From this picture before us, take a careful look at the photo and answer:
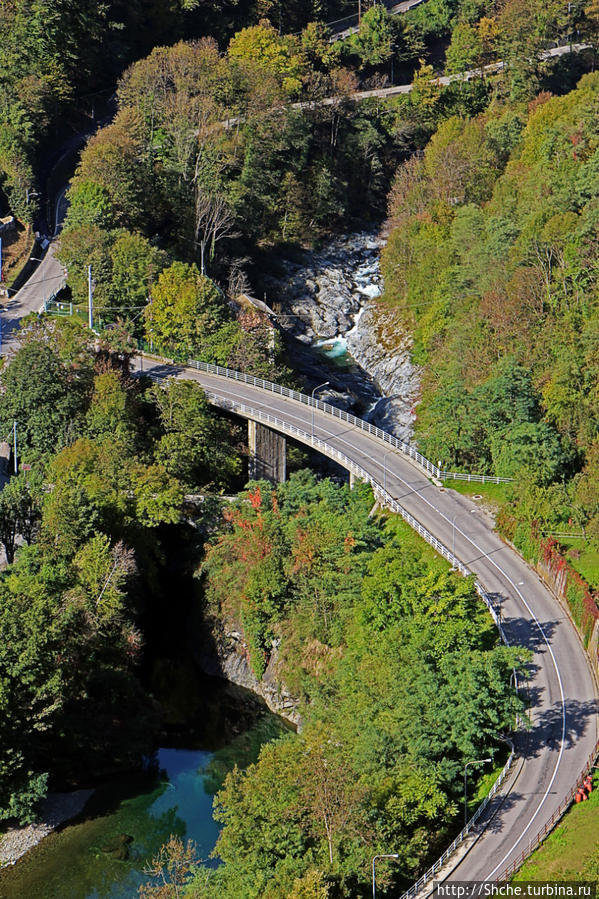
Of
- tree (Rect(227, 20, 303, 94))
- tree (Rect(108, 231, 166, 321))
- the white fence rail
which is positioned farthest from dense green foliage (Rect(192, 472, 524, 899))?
tree (Rect(227, 20, 303, 94))

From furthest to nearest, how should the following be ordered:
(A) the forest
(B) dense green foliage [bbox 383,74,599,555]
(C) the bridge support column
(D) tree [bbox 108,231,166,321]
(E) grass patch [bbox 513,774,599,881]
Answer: (D) tree [bbox 108,231,166,321] < (C) the bridge support column < (B) dense green foliage [bbox 383,74,599,555] < (A) the forest < (E) grass patch [bbox 513,774,599,881]

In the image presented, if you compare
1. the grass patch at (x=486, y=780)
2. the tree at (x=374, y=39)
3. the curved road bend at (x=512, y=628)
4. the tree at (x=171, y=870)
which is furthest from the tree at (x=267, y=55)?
the tree at (x=171, y=870)

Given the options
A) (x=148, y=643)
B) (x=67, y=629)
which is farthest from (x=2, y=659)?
(x=148, y=643)

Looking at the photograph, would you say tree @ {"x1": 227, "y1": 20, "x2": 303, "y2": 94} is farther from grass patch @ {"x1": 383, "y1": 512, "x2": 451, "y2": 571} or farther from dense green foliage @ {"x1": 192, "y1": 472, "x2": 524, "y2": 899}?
grass patch @ {"x1": 383, "y1": 512, "x2": 451, "y2": 571}

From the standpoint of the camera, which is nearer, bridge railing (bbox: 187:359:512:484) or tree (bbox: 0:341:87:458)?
bridge railing (bbox: 187:359:512:484)

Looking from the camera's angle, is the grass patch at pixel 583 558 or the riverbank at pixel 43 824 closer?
the riverbank at pixel 43 824

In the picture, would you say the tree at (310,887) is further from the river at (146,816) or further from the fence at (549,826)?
the river at (146,816)

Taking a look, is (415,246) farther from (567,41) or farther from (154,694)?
(154,694)
